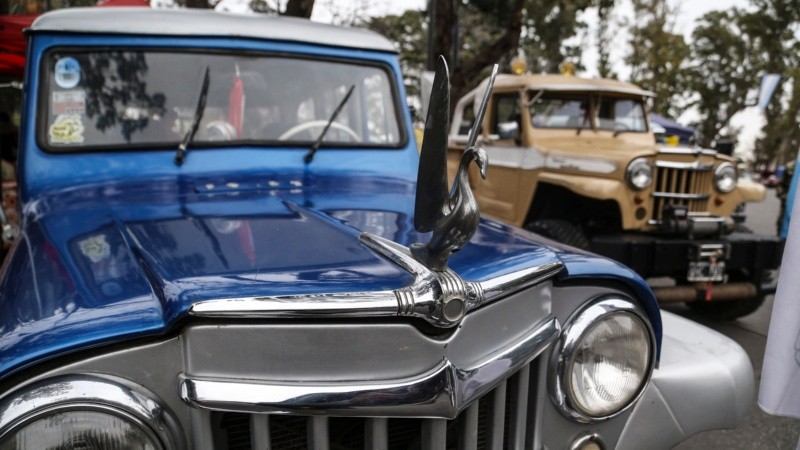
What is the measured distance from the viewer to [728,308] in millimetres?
4539

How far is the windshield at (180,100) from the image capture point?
6.88ft

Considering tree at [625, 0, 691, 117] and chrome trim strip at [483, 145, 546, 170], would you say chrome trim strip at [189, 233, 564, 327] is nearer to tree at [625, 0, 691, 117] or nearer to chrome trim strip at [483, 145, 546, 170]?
chrome trim strip at [483, 145, 546, 170]

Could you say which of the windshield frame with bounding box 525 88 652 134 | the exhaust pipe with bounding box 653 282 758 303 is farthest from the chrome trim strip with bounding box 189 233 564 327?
the windshield frame with bounding box 525 88 652 134

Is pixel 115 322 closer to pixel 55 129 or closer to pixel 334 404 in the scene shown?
pixel 334 404

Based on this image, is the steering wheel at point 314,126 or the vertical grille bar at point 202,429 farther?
the steering wheel at point 314,126

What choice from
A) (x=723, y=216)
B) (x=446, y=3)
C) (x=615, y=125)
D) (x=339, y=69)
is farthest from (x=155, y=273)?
(x=446, y=3)

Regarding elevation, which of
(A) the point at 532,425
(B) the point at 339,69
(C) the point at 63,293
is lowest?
(A) the point at 532,425

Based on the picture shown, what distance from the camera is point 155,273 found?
122 centimetres

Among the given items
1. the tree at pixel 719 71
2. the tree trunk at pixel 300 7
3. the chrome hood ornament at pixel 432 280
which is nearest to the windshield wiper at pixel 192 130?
the chrome hood ornament at pixel 432 280

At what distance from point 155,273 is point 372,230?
1.68 ft

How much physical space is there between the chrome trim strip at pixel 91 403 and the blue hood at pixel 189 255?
48 millimetres

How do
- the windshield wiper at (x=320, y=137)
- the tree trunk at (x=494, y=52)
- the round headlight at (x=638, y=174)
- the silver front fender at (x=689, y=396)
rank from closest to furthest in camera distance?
the silver front fender at (x=689, y=396) < the windshield wiper at (x=320, y=137) < the round headlight at (x=638, y=174) < the tree trunk at (x=494, y=52)

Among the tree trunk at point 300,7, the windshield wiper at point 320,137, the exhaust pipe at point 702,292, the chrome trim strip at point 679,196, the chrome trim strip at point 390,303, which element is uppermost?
the tree trunk at point 300,7

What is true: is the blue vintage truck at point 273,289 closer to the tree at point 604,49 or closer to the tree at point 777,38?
the tree at point 604,49
